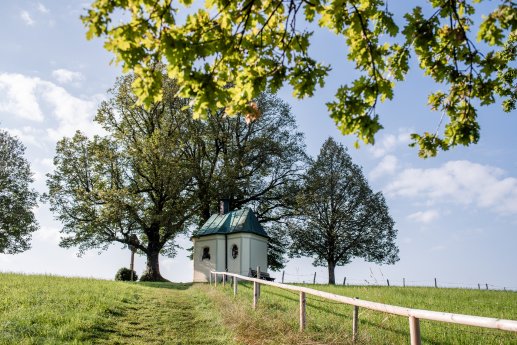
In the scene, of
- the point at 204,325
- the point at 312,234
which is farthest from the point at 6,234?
the point at 204,325

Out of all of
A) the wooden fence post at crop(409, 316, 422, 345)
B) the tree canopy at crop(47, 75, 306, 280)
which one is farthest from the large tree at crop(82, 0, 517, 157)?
the tree canopy at crop(47, 75, 306, 280)

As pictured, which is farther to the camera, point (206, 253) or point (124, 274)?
point (124, 274)

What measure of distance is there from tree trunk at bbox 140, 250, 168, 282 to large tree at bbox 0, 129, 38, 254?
10419 millimetres

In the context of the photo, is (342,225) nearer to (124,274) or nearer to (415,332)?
(124,274)

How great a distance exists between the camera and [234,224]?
A: 35000 mm

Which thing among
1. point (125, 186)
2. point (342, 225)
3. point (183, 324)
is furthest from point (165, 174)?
point (183, 324)

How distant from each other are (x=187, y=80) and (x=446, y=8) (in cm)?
401

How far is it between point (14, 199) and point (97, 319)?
30801 mm

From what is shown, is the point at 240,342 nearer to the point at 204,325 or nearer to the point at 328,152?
the point at 204,325

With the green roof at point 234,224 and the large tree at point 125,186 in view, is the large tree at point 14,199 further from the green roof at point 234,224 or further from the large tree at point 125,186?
the green roof at point 234,224

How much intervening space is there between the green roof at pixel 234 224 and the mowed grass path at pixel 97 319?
18808mm

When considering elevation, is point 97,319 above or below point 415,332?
below

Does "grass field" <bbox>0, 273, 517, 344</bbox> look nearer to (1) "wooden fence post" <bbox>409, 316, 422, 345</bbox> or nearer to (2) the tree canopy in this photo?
(1) "wooden fence post" <bbox>409, 316, 422, 345</bbox>

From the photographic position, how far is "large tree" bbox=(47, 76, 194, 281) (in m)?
33.8
